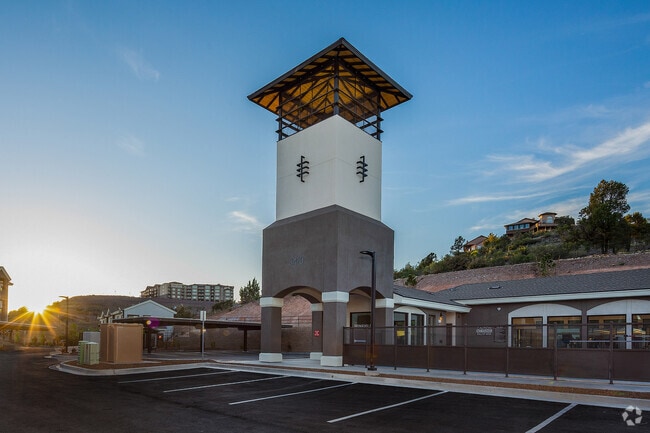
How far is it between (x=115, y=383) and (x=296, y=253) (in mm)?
11596

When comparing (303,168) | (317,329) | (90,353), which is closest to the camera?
(90,353)

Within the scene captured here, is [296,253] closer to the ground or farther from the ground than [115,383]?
farther from the ground

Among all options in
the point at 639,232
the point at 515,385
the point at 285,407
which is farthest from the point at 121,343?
the point at 639,232

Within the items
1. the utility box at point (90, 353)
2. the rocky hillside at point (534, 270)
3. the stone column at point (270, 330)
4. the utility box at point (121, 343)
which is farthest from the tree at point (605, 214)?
the utility box at point (90, 353)

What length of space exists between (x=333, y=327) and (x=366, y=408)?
1198 centimetres

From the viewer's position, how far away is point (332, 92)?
29.0 meters

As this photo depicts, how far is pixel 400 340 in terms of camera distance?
81.9 feet

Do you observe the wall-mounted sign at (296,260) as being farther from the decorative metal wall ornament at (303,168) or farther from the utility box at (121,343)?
the utility box at (121,343)

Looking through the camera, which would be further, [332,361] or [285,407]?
[332,361]

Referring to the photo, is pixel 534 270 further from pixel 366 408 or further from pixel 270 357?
pixel 366 408

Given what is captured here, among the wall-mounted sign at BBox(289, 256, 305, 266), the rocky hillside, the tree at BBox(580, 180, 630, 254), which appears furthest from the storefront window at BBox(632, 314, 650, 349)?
the tree at BBox(580, 180, 630, 254)

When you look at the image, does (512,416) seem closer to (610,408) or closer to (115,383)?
(610,408)

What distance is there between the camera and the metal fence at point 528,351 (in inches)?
720

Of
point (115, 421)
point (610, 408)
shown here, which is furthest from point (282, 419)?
point (610, 408)
